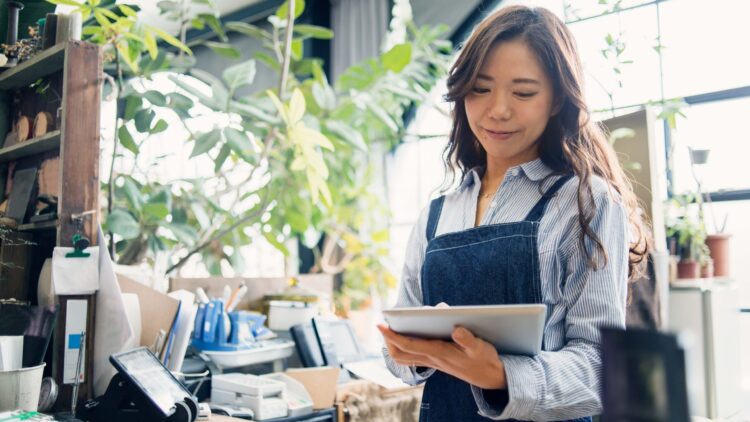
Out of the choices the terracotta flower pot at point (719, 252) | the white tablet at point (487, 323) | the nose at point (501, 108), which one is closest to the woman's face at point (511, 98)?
the nose at point (501, 108)

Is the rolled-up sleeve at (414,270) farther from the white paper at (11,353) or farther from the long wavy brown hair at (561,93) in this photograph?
the white paper at (11,353)

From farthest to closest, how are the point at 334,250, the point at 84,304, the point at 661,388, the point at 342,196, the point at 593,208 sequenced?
the point at 334,250 → the point at 342,196 → the point at 84,304 → the point at 593,208 → the point at 661,388

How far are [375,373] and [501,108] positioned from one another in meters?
1.46

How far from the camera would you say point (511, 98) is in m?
1.22

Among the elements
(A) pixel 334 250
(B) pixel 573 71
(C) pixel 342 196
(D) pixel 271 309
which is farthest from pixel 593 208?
(A) pixel 334 250

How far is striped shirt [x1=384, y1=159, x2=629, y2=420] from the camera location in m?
1.03

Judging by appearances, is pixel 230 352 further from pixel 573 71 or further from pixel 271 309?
pixel 573 71

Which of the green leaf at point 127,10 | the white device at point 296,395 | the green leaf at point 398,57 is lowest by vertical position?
the white device at point 296,395

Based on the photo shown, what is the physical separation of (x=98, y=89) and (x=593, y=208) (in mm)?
1359

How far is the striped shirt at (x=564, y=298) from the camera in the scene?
103cm

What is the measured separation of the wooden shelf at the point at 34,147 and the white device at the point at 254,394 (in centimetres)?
83

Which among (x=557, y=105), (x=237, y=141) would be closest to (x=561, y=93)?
(x=557, y=105)

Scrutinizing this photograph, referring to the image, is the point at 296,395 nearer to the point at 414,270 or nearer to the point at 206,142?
the point at 414,270

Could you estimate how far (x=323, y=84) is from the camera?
3.11 meters
